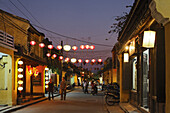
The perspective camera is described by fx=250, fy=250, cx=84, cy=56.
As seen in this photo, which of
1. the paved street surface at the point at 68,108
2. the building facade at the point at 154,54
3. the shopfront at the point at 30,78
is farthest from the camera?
the shopfront at the point at 30,78

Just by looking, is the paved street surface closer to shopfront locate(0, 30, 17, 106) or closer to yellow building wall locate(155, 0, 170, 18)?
shopfront locate(0, 30, 17, 106)

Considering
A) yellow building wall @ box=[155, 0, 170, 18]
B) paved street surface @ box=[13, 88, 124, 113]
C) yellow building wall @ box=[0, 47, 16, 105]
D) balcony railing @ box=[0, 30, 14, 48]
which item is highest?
balcony railing @ box=[0, 30, 14, 48]

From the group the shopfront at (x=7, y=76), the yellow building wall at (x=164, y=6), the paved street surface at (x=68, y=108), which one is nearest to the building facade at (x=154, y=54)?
the yellow building wall at (x=164, y=6)

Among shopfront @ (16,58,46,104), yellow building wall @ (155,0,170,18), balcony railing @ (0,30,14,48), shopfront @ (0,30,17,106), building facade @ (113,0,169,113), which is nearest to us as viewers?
yellow building wall @ (155,0,170,18)

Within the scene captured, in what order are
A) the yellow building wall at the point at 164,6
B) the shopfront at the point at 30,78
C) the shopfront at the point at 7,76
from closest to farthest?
1. the yellow building wall at the point at 164,6
2. the shopfront at the point at 7,76
3. the shopfront at the point at 30,78

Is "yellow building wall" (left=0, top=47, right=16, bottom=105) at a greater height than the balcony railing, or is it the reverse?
the balcony railing

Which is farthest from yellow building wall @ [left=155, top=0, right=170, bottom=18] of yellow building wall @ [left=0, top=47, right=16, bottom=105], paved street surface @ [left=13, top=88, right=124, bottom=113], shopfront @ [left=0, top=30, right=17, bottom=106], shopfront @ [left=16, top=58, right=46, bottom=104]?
shopfront @ [left=16, top=58, right=46, bottom=104]

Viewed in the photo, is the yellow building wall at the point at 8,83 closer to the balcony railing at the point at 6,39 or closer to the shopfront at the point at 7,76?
the shopfront at the point at 7,76

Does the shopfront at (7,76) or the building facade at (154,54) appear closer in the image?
the building facade at (154,54)

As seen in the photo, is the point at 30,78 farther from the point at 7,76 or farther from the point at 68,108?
the point at 68,108

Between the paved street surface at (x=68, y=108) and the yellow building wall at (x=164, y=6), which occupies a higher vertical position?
the yellow building wall at (x=164, y=6)

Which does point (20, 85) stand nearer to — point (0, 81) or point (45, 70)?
point (0, 81)

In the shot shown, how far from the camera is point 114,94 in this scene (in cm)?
1906

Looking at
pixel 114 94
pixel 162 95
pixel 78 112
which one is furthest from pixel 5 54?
pixel 162 95
